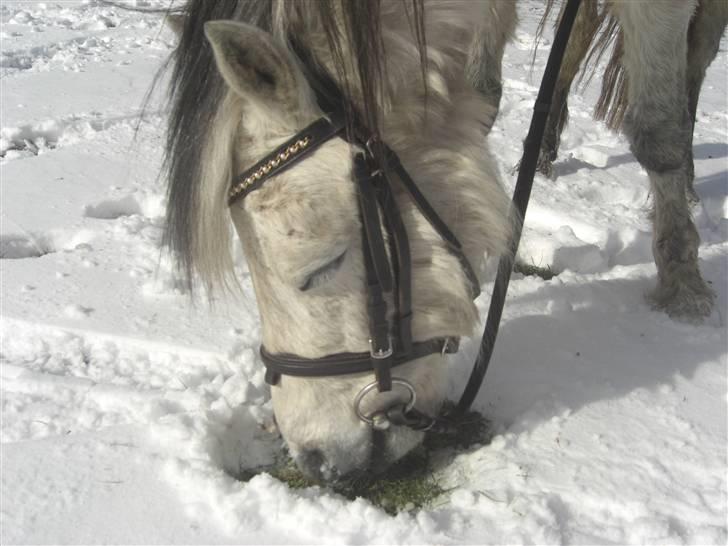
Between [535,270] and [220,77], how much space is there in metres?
1.98

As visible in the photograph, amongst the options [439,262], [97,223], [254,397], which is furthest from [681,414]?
[97,223]

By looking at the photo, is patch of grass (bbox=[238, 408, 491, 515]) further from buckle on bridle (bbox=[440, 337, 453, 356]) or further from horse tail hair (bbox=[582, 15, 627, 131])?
horse tail hair (bbox=[582, 15, 627, 131])

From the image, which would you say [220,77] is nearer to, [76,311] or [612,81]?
[76,311]

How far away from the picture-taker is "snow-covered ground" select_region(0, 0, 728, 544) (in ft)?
5.10

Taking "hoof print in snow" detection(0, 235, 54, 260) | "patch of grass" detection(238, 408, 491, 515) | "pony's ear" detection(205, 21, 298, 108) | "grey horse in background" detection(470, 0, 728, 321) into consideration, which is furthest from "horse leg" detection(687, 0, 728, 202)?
"hoof print in snow" detection(0, 235, 54, 260)

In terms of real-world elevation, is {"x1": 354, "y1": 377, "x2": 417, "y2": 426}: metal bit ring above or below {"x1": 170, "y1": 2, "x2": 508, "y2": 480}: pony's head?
below

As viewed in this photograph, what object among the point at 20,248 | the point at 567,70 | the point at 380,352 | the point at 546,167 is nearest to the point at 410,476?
the point at 380,352

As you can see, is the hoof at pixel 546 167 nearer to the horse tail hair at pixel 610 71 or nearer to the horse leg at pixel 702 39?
the horse tail hair at pixel 610 71

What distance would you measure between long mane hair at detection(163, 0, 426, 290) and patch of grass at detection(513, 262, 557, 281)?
5.51ft

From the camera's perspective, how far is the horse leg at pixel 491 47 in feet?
5.89

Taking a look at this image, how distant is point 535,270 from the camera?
2.93m

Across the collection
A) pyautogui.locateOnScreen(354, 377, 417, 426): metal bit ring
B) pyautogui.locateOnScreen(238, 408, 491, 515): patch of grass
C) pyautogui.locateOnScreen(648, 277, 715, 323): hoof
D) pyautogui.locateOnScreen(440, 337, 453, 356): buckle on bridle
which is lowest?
pyautogui.locateOnScreen(238, 408, 491, 515): patch of grass

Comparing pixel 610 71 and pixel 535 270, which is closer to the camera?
pixel 535 270

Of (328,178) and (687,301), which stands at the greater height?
(328,178)
